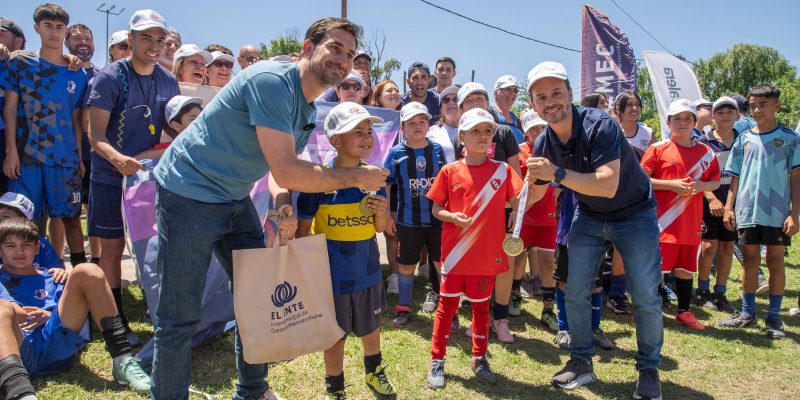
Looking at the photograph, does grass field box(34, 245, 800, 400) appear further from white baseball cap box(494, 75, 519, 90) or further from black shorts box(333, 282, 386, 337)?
white baseball cap box(494, 75, 519, 90)

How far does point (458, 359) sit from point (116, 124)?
3.13 meters

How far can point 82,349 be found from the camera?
3967 mm

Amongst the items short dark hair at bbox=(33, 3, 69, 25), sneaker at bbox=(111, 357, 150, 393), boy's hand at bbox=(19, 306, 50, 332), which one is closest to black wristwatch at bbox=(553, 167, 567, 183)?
sneaker at bbox=(111, 357, 150, 393)

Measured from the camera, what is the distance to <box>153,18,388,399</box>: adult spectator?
2.52 meters

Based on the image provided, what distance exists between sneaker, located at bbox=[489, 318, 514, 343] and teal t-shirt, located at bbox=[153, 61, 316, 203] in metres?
2.68

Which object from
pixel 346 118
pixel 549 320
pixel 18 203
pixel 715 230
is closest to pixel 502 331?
pixel 549 320

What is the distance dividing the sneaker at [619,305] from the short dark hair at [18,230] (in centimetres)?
514

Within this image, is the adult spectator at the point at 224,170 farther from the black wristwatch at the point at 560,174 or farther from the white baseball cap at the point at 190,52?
the white baseball cap at the point at 190,52

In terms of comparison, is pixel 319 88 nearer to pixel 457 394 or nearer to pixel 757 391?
pixel 457 394

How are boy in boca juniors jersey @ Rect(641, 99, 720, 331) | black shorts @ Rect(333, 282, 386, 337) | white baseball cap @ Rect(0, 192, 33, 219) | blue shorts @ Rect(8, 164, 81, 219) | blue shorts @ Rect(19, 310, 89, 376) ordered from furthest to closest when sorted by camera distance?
boy in boca juniors jersey @ Rect(641, 99, 720, 331), blue shorts @ Rect(8, 164, 81, 219), white baseball cap @ Rect(0, 192, 33, 219), blue shorts @ Rect(19, 310, 89, 376), black shorts @ Rect(333, 282, 386, 337)

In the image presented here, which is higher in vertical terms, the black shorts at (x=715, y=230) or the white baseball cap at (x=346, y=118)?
the white baseball cap at (x=346, y=118)

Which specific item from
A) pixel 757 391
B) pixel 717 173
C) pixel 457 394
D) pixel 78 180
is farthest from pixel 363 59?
pixel 757 391

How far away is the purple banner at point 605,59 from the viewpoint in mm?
11570

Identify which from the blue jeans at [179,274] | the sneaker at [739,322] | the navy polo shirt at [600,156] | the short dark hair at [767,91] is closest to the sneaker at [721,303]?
the sneaker at [739,322]
